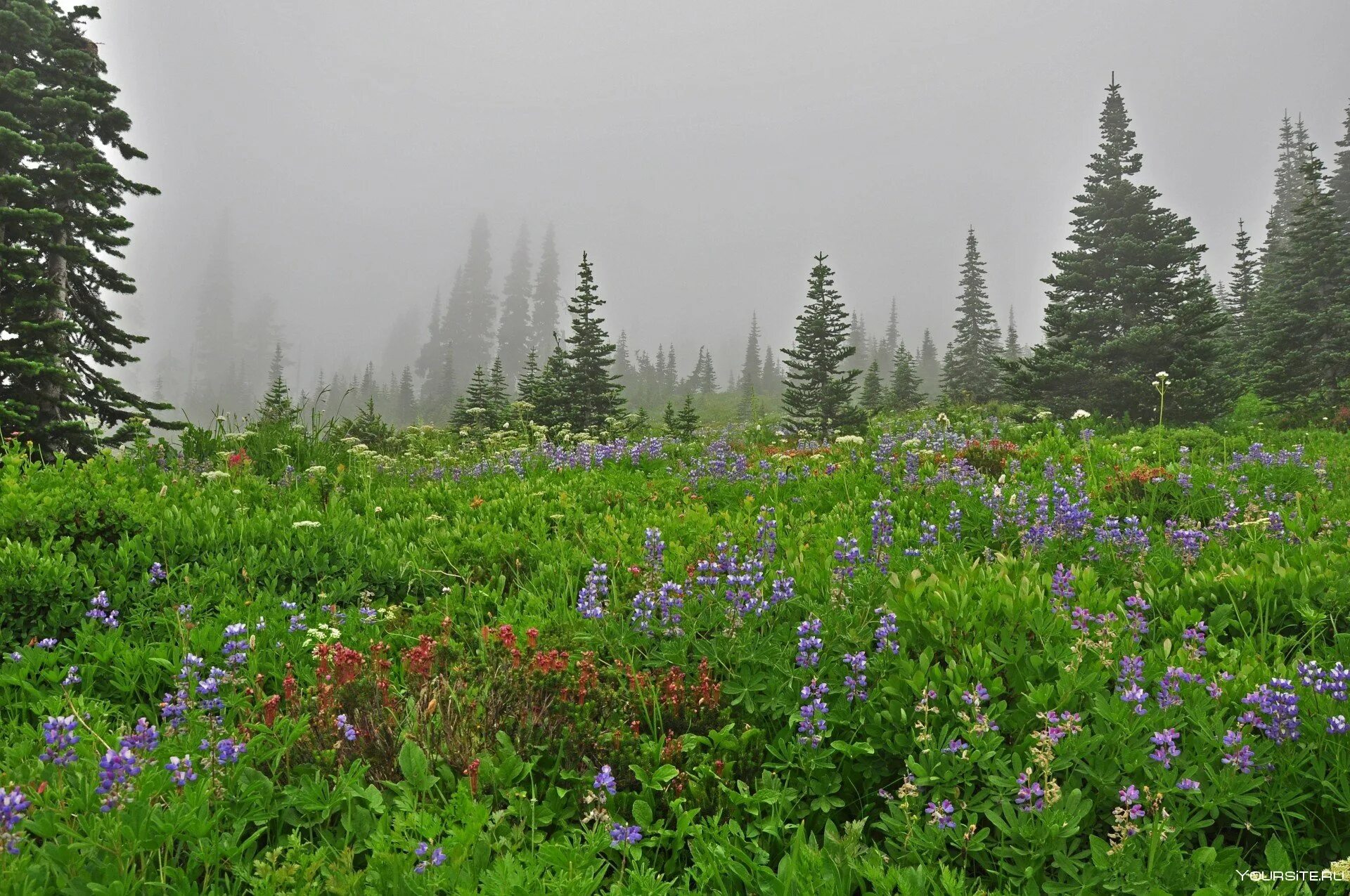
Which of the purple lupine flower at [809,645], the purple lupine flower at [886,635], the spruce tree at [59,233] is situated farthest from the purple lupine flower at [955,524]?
the spruce tree at [59,233]

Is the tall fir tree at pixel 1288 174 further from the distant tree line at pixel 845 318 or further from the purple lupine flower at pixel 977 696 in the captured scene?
the purple lupine flower at pixel 977 696

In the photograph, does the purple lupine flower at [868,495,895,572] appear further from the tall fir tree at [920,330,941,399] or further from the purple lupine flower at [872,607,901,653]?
the tall fir tree at [920,330,941,399]

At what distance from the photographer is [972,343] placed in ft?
154

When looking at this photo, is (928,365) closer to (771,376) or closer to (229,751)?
(771,376)

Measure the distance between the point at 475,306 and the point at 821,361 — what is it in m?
84.6

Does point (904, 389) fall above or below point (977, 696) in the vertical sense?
above

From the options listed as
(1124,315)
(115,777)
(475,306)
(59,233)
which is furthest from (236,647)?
(475,306)

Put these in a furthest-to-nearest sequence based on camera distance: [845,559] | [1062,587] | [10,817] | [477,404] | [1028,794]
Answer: [477,404] < [845,559] < [1062,587] < [1028,794] < [10,817]

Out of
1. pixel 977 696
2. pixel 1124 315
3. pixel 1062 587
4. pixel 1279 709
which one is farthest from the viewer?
pixel 1124 315

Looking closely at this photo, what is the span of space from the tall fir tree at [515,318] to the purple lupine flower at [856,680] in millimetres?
89589

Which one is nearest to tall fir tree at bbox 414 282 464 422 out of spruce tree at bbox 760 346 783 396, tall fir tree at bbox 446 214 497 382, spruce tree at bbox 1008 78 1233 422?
tall fir tree at bbox 446 214 497 382

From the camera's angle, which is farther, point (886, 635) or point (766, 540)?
point (766, 540)

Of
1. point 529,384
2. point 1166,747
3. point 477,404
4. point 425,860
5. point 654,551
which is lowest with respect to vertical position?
point 425,860

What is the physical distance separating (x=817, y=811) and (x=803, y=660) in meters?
0.64
